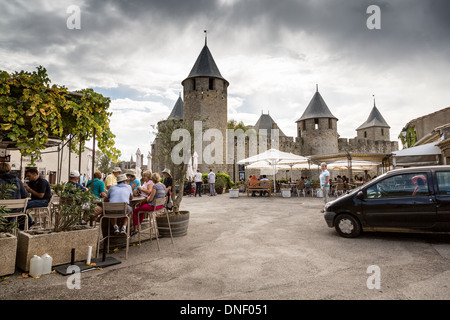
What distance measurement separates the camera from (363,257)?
4.02m

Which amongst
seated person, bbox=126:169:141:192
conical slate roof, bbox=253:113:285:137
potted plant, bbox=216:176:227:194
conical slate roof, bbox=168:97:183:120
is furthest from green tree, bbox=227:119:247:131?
seated person, bbox=126:169:141:192

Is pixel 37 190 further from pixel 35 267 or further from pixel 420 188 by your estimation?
pixel 420 188

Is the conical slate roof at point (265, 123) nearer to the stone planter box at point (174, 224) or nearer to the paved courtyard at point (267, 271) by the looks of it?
the stone planter box at point (174, 224)

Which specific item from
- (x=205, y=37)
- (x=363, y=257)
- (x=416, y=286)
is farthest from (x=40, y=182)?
(x=205, y=37)

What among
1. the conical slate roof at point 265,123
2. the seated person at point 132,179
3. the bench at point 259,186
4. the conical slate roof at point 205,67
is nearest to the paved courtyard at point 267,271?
the seated person at point 132,179

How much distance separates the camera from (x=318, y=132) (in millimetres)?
31500

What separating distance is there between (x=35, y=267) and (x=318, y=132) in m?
31.5

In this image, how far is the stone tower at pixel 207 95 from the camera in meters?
25.5
